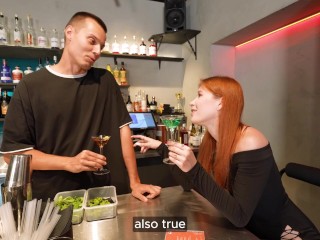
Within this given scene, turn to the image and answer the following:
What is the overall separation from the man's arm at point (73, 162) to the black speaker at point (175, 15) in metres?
2.46

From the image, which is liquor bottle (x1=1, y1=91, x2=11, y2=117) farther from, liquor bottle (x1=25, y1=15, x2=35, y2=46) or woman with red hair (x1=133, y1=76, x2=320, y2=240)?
woman with red hair (x1=133, y1=76, x2=320, y2=240)

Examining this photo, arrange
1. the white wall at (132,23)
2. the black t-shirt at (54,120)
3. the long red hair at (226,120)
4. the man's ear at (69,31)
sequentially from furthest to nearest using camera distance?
the white wall at (132,23) < the man's ear at (69,31) < the black t-shirt at (54,120) < the long red hair at (226,120)

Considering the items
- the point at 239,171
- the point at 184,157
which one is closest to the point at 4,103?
the point at 184,157

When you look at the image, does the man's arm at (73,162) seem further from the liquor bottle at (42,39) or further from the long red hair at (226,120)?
the liquor bottle at (42,39)

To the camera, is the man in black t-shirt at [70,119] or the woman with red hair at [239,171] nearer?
the woman with red hair at [239,171]

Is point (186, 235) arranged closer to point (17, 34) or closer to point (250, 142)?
point (250, 142)

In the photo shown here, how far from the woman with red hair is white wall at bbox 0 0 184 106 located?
7.19 ft

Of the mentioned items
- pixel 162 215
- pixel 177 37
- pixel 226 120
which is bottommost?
pixel 162 215

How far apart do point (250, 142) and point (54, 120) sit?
3.20 feet

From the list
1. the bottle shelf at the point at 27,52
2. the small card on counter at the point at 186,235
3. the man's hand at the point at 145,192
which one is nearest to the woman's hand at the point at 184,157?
the small card on counter at the point at 186,235

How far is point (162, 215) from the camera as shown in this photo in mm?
921

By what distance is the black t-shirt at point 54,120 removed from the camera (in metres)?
1.15

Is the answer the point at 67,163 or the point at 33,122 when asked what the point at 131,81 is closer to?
the point at 33,122

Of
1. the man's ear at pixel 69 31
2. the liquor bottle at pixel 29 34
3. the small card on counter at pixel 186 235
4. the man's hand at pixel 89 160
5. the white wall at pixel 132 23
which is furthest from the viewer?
the white wall at pixel 132 23
